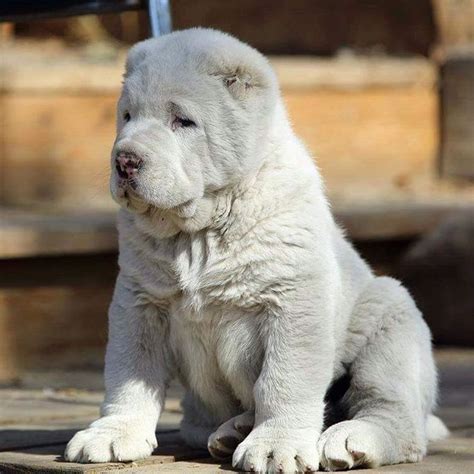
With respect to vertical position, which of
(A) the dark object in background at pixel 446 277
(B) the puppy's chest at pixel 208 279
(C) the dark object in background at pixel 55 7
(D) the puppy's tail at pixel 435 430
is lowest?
(A) the dark object in background at pixel 446 277

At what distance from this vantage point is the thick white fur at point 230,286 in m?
3.63

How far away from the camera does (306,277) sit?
371 cm

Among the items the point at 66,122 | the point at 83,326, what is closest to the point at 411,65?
the point at 66,122

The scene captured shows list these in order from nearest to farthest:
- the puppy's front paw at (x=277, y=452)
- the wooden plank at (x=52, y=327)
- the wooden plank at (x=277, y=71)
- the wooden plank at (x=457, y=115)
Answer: the puppy's front paw at (x=277, y=452) → the wooden plank at (x=52, y=327) → the wooden plank at (x=277, y=71) → the wooden plank at (x=457, y=115)

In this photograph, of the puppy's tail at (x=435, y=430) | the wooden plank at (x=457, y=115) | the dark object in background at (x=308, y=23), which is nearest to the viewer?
the puppy's tail at (x=435, y=430)

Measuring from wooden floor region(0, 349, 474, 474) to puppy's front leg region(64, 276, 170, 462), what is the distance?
0.36 feet

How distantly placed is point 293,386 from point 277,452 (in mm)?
197

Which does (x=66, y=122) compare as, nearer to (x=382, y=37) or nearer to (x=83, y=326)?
(x=83, y=326)

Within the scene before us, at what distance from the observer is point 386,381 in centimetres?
392

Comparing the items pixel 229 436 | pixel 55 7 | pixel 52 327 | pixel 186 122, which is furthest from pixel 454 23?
pixel 229 436

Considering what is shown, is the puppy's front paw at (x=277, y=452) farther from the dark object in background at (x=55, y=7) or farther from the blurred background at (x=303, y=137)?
the blurred background at (x=303, y=137)

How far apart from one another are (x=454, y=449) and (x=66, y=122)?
11.4 ft

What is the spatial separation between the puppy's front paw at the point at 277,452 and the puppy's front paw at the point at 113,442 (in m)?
0.29

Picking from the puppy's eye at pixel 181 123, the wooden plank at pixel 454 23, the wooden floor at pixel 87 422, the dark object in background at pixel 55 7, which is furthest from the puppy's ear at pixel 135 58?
the wooden plank at pixel 454 23
